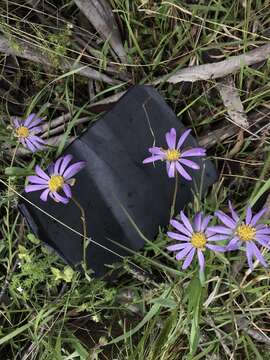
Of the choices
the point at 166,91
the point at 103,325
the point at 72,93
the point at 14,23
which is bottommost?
the point at 103,325

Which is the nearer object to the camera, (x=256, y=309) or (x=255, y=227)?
(x=255, y=227)

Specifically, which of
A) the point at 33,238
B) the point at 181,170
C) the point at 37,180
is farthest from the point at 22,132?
the point at 181,170

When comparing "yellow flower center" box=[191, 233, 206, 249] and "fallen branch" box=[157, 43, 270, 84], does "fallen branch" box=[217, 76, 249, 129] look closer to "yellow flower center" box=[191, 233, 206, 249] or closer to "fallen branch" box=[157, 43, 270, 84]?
"fallen branch" box=[157, 43, 270, 84]

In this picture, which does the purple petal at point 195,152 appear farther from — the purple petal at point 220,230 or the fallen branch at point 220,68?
the fallen branch at point 220,68

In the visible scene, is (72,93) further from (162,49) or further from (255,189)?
(255,189)

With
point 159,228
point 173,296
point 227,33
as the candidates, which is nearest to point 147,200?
point 159,228

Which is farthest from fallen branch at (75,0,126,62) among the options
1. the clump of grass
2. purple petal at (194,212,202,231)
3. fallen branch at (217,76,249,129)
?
purple petal at (194,212,202,231)

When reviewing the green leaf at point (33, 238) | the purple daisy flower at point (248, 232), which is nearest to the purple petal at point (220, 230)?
the purple daisy flower at point (248, 232)

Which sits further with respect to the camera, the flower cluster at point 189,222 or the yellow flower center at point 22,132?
the yellow flower center at point 22,132
